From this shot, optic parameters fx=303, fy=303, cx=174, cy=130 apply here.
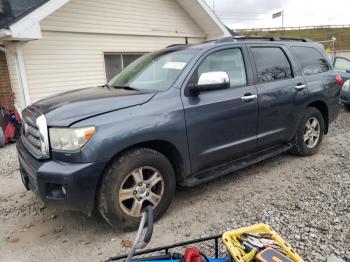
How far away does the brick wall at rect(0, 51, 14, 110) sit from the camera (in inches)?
308

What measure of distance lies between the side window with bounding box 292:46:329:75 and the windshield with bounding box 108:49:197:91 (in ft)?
6.83

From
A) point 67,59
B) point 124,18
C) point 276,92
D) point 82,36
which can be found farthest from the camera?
point 124,18

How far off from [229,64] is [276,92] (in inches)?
32.8

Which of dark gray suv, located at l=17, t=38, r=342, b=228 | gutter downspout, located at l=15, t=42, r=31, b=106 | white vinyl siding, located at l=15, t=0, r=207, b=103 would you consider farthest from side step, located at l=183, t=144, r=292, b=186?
white vinyl siding, located at l=15, t=0, r=207, b=103

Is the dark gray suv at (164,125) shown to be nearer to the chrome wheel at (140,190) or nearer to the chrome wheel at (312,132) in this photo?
the chrome wheel at (140,190)

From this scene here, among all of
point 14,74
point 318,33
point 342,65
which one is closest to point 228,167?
point 14,74

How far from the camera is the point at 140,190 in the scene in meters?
3.05

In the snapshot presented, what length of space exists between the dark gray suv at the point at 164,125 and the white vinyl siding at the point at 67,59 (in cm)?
460

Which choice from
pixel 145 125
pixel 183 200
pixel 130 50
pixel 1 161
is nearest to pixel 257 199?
pixel 183 200

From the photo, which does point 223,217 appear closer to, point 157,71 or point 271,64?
point 157,71

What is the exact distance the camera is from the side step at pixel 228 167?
3476 mm

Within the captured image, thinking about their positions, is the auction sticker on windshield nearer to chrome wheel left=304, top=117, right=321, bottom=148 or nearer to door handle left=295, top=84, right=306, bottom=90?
door handle left=295, top=84, right=306, bottom=90

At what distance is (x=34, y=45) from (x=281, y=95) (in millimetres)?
6308

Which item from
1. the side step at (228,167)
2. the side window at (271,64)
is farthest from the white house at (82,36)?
the side step at (228,167)
